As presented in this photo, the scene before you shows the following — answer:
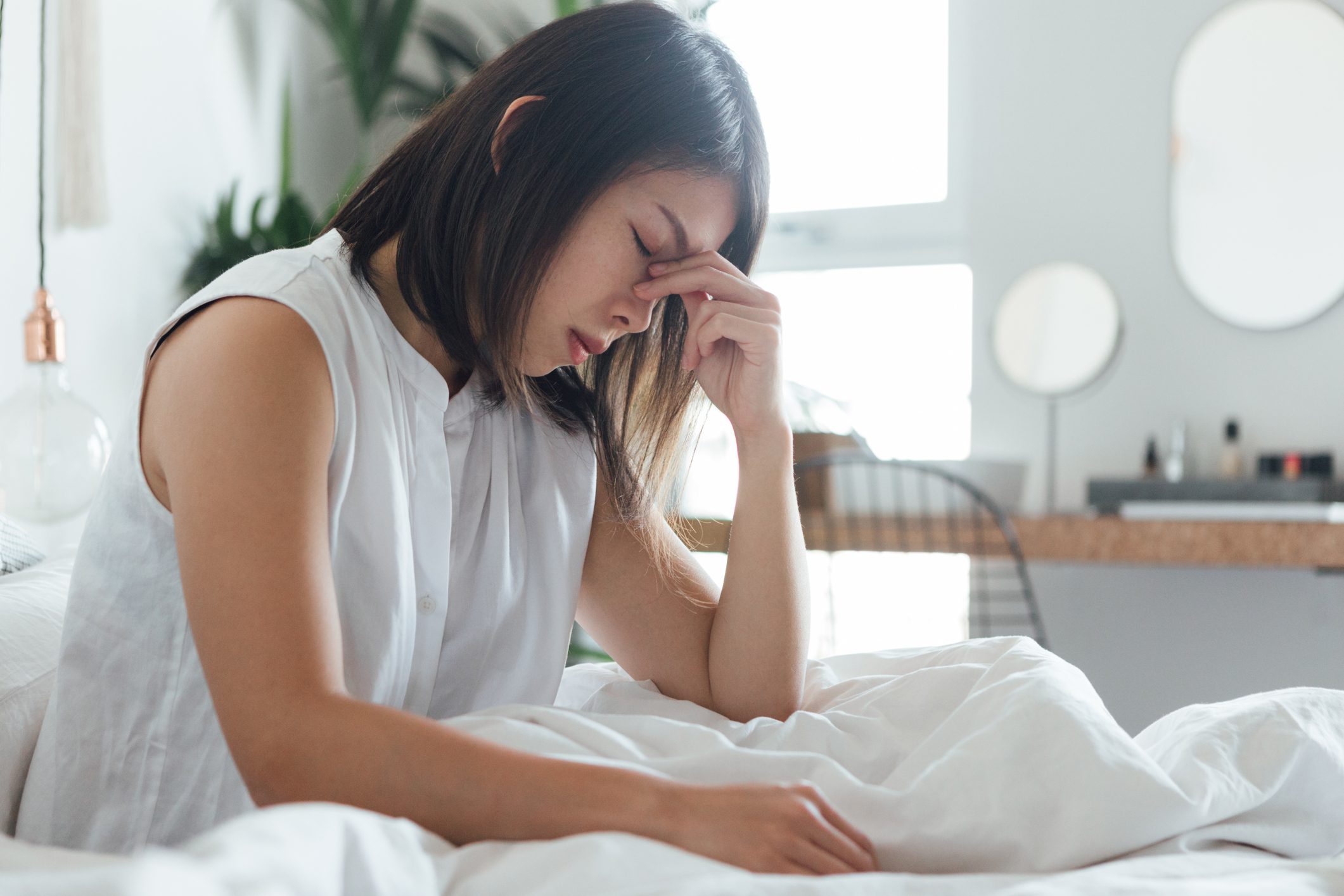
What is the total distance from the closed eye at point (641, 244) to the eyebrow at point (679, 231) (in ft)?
0.09

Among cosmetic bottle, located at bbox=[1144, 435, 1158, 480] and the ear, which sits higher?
the ear

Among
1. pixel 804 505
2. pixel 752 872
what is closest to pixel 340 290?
pixel 752 872

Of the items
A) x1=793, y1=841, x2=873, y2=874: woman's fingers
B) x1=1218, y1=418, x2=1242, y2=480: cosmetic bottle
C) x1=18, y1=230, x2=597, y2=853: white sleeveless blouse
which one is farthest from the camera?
x1=1218, y1=418, x2=1242, y2=480: cosmetic bottle

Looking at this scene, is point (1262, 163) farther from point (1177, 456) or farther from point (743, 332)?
point (743, 332)

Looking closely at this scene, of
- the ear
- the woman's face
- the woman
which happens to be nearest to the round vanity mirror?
the woman

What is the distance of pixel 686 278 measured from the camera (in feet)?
3.09

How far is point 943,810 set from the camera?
60cm

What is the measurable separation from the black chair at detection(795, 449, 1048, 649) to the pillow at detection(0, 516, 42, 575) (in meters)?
1.21

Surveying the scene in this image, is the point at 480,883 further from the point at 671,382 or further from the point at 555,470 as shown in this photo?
the point at 671,382

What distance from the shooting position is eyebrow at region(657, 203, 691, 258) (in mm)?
889

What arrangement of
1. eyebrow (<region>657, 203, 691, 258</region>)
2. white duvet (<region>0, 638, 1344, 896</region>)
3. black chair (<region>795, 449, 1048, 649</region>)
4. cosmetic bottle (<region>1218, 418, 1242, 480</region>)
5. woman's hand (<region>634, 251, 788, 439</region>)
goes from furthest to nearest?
1. cosmetic bottle (<region>1218, 418, 1242, 480</region>)
2. black chair (<region>795, 449, 1048, 649</region>)
3. woman's hand (<region>634, 251, 788, 439</region>)
4. eyebrow (<region>657, 203, 691, 258</region>)
5. white duvet (<region>0, 638, 1344, 896</region>)

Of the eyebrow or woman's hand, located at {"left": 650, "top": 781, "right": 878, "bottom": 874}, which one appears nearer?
woman's hand, located at {"left": 650, "top": 781, "right": 878, "bottom": 874}

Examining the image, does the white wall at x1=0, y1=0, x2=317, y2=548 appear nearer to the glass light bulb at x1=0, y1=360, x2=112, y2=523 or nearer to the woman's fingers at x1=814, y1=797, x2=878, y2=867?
the glass light bulb at x1=0, y1=360, x2=112, y2=523

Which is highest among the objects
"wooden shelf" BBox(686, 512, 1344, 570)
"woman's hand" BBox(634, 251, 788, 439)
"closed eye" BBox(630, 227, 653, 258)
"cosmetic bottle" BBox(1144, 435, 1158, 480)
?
"closed eye" BBox(630, 227, 653, 258)
